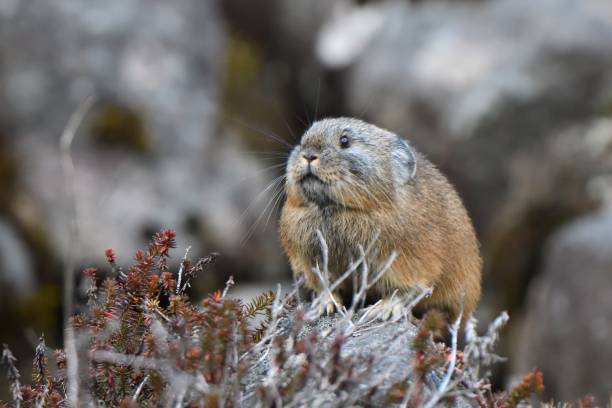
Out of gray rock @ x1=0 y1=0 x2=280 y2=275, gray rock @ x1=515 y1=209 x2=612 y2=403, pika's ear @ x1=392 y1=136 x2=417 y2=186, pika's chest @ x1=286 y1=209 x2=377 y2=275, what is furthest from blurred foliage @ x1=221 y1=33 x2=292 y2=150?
pika's chest @ x1=286 y1=209 x2=377 y2=275

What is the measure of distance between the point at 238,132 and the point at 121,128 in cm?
228

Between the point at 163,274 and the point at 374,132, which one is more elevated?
the point at 374,132

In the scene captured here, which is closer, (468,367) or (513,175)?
(468,367)

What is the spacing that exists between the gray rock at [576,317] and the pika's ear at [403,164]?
470 cm

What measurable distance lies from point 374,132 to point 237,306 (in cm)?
279

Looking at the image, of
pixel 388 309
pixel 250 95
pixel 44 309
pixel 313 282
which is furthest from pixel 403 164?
pixel 250 95

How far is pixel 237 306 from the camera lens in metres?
5.17

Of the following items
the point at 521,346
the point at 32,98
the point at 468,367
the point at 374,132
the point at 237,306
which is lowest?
the point at 521,346

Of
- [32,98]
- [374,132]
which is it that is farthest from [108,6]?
[374,132]

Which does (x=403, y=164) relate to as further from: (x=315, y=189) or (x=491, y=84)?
(x=491, y=84)

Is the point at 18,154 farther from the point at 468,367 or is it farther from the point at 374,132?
the point at 468,367

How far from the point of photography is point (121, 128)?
15898 millimetres

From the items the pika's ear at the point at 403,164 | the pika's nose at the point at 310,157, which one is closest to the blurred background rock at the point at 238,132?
the pika's ear at the point at 403,164

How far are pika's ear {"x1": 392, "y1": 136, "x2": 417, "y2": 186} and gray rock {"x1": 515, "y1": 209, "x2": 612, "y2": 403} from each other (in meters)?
4.70
